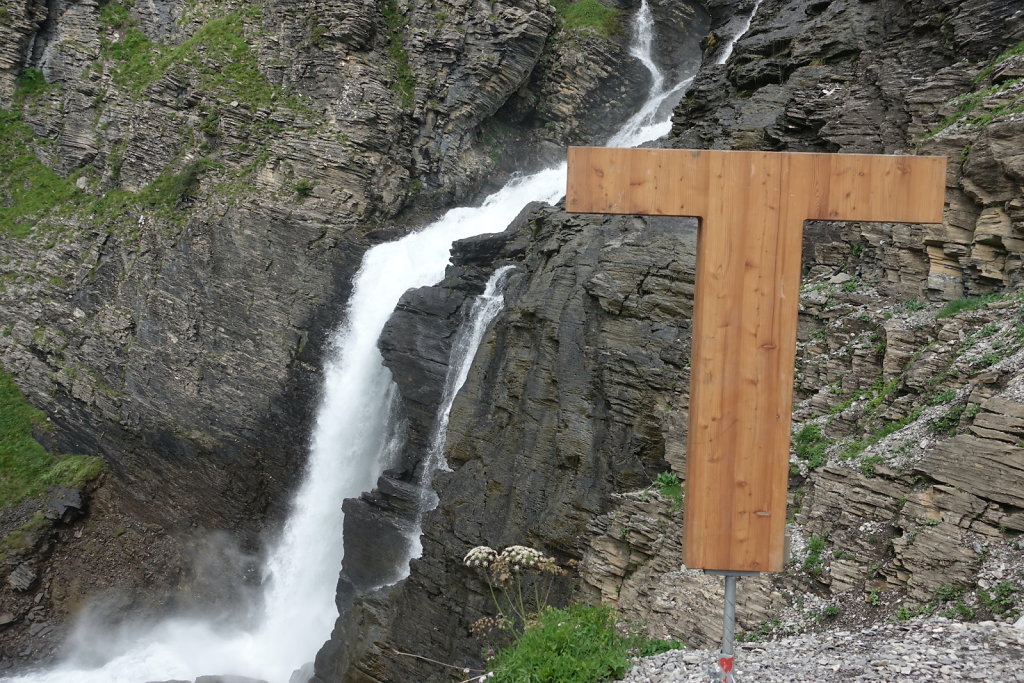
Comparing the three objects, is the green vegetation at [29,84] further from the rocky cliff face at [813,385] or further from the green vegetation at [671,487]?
the green vegetation at [671,487]

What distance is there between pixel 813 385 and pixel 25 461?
21.3 metres

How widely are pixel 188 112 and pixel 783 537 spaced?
22501 mm

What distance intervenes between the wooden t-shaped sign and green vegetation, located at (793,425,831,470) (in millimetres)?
4568

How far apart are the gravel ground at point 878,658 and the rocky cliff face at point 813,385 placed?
40 cm

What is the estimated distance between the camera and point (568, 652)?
5.83 m

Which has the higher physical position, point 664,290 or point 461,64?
point 461,64

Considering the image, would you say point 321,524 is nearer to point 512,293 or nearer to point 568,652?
point 512,293

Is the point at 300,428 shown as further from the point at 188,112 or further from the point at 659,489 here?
the point at 659,489

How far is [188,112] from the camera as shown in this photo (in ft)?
72.5

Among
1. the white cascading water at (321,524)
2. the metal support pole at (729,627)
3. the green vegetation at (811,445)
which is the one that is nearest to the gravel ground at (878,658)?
the metal support pole at (729,627)

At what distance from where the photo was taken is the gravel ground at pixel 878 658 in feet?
15.5

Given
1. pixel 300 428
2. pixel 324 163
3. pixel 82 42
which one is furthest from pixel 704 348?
pixel 82 42

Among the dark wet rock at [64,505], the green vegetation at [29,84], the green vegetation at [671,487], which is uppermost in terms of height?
the green vegetation at [29,84]

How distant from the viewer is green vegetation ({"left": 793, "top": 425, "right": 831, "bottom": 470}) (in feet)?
26.8
